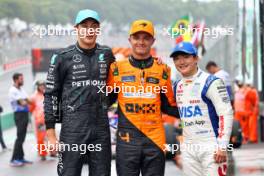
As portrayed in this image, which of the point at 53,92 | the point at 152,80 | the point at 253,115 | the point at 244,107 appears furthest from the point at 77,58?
the point at 244,107

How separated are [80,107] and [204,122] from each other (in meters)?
1.06

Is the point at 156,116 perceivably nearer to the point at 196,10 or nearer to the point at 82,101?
the point at 82,101

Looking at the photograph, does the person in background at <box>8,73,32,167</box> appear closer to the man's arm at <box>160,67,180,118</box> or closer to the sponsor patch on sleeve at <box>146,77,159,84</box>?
the man's arm at <box>160,67,180,118</box>

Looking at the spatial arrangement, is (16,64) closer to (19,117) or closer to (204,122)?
(19,117)

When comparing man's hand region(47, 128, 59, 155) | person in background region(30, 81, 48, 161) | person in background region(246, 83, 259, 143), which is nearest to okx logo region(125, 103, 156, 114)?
man's hand region(47, 128, 59, 155)

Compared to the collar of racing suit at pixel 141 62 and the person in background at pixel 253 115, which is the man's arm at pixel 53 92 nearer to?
the collar of racing suit at pixel 141 62

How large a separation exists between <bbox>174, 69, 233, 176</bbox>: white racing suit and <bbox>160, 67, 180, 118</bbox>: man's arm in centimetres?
12

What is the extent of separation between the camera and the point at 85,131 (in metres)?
4.88

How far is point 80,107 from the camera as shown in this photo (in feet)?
16.1

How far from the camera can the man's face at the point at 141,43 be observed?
16.3 ft

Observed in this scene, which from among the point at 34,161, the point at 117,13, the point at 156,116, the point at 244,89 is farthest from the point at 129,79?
the point at 117,13

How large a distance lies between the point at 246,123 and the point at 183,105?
9.62m

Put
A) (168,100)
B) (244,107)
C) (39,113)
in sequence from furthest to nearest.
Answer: (244,107)
(39,113)
(168,100)

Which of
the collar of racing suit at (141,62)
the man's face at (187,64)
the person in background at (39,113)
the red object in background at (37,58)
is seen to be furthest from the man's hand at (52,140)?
the red object in background at (37,58)
